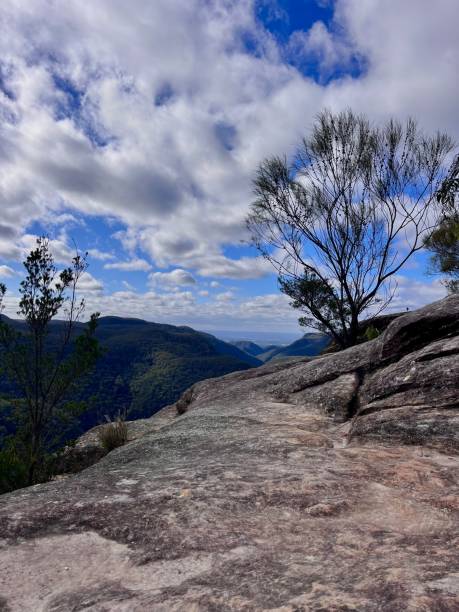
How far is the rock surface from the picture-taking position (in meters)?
2.70

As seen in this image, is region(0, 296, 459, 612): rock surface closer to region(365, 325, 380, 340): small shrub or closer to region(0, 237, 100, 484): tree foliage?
region(0, 237, 100, 484): tree foliage

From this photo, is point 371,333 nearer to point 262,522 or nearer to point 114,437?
point 114,437

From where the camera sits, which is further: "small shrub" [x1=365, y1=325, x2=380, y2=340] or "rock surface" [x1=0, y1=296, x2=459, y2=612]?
"small shrub" [x1=365, y1=325, x2=380, y2=340]

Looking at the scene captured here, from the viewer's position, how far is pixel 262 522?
3.93 meters

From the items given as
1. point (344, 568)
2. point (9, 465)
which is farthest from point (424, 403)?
point (9, 465)

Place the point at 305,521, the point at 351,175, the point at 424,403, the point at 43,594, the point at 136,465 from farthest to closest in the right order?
the point at 351,175 → the point at 424,403 → the point at 136,465 → the point at 305,521 → the point at 43,594

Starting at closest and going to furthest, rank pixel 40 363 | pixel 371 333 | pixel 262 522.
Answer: pixel 262 522, pixel 40 363, pixel 371 333

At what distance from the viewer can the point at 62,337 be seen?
14.9 metres

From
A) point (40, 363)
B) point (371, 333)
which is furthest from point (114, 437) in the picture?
point (371, 333)

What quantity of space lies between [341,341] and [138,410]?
156 meters

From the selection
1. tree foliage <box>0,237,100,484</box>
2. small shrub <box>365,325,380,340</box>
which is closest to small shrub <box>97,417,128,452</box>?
tree foliage <box>0,237,100,484</box>

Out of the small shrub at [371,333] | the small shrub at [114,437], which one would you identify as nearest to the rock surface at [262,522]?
the small shrub at [114,437]

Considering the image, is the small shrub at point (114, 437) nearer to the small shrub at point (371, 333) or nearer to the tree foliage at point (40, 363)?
the tree foliage at point (40, 363)

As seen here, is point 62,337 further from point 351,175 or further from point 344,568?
point 351,175
